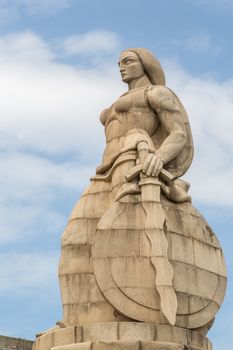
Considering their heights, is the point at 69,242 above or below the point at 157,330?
above

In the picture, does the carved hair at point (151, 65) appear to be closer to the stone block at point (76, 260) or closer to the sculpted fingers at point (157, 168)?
the sculpted fingers at point (157, 168)

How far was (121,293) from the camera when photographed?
1565 centimetres

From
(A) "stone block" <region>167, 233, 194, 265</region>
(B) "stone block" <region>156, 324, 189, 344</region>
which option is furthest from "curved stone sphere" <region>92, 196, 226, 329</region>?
(B) "stone block" <region>156, 324, 189, 344</region>

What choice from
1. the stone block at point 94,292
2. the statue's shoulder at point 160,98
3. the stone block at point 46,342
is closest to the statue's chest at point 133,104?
the statue's shoulder at point 160,98

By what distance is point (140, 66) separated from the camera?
17969 mm

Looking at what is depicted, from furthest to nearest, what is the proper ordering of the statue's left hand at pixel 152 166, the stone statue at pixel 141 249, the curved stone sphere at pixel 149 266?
the statue's left hand at pixel 152 166
the curved stone sphere at pixel 149 266
the stone statue at pixel 141 249

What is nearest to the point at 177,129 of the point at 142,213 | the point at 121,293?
the point at 142,213

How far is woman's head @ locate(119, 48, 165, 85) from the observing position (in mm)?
17938

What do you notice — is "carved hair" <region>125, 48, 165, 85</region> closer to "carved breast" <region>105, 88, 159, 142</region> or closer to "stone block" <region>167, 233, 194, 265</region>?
"carved breast" <region>105, 88, 159, 142</region>

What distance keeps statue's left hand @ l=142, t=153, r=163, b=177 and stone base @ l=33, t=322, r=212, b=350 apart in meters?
2.62

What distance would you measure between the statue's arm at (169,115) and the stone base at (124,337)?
10.6 ft

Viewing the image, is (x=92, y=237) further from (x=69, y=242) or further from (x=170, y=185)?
(x=170, y=185)

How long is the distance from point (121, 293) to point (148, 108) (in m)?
3.66

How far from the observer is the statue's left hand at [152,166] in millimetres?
16359
